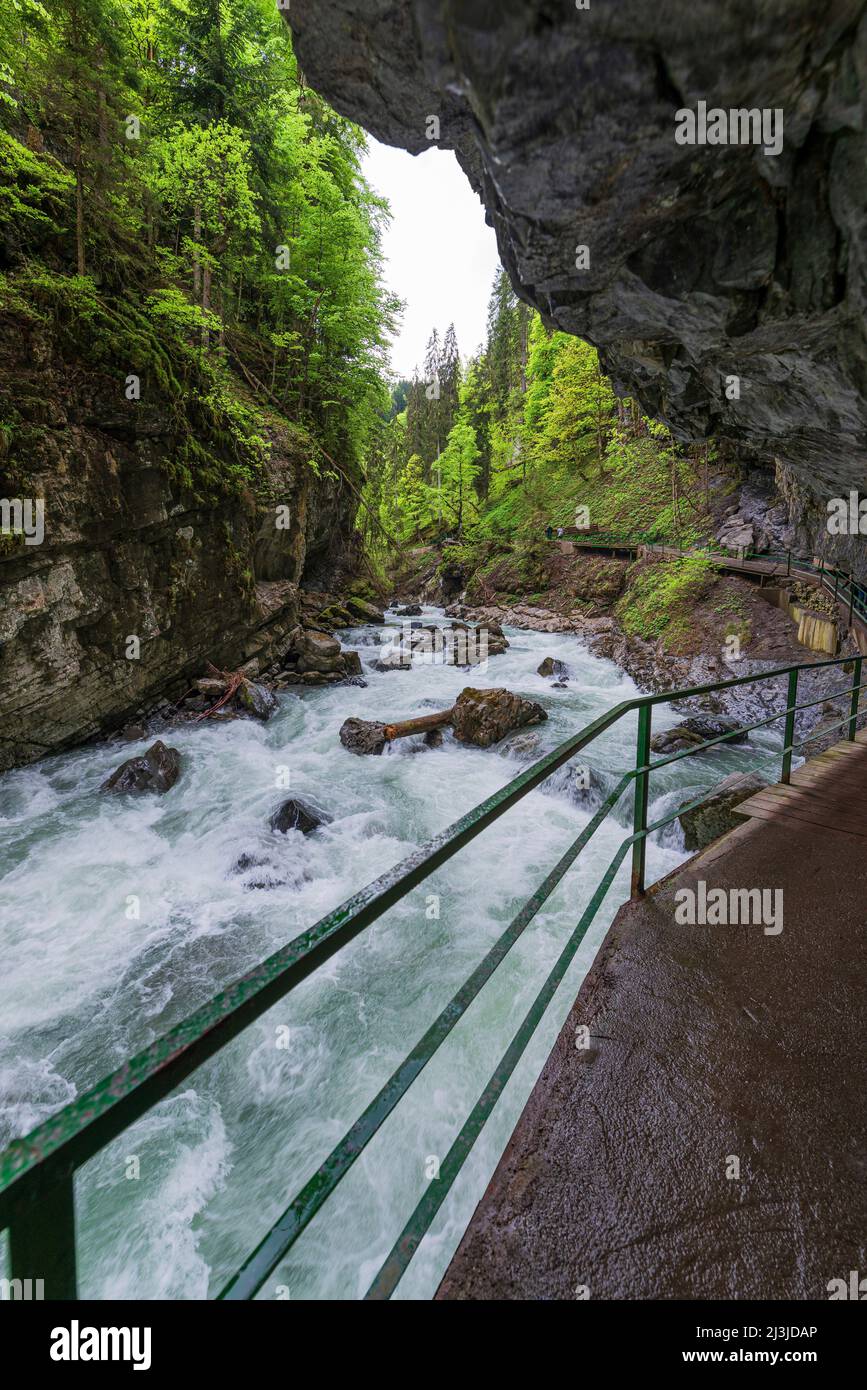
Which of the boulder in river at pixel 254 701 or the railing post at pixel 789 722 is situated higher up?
the railing post at pixel 789 722

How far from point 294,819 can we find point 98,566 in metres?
5.96

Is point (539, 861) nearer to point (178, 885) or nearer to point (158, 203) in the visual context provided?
point (178, 885)

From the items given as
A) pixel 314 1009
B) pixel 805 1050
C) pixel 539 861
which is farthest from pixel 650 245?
pixel 314 1009

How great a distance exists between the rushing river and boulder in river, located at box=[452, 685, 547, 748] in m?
0.65

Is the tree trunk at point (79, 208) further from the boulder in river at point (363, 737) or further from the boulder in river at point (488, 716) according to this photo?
the boulder in river at point (488, 716)

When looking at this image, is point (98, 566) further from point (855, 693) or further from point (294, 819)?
point (855, 693)

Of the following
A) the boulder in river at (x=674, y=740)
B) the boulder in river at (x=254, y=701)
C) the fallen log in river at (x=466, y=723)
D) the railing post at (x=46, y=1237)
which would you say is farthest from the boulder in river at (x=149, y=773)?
the railing post at (x=46, y=1237)

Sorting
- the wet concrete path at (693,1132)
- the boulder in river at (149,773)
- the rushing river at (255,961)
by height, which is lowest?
the rushing river at (255,961)

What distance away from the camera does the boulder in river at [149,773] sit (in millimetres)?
9320

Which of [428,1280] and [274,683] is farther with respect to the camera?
[274,683]

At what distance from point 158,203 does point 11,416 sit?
346 inches

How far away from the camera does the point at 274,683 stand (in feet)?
49.0

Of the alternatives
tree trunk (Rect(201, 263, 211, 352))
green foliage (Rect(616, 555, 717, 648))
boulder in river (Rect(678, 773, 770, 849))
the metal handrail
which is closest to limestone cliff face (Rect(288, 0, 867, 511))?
boulder in river (Rect(678, 773, 770, 849))

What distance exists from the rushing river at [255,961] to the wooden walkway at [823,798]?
185 cm
